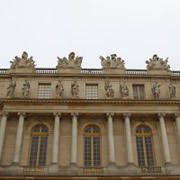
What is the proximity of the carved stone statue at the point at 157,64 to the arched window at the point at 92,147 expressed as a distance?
9643mm

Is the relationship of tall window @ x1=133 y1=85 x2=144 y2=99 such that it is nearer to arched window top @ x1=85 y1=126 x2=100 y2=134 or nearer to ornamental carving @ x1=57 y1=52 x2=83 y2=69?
arched window top @ x1=85 y1=126 x2=100 y2=134

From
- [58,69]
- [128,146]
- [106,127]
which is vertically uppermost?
[58,69]

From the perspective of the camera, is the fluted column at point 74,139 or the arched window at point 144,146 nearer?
the fluted column at point 74,139

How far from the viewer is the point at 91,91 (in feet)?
94.5

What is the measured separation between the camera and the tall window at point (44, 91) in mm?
28228

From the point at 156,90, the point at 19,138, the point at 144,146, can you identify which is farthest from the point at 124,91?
the point at 19,138

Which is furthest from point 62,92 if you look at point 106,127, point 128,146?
point 128,146

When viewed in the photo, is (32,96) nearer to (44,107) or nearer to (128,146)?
(44,107)

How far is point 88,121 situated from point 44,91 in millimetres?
5701

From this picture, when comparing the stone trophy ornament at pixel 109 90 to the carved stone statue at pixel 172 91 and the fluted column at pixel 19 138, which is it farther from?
the fluted column at pixel 19 138

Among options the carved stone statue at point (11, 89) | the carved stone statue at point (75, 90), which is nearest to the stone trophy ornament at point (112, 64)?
the carved stone statue at point (75, 90)

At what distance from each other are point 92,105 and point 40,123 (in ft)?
17.3

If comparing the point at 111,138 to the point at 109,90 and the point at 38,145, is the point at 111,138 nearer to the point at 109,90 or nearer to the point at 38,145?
the point at 109,90

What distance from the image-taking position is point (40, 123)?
2647 cm
